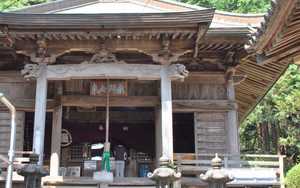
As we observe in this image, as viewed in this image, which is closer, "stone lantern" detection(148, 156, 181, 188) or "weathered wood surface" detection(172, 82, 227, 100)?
"stone lantern" detection(148, 156, 181, 188)

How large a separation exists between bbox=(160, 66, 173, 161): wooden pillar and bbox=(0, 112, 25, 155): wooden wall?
14.2 ft

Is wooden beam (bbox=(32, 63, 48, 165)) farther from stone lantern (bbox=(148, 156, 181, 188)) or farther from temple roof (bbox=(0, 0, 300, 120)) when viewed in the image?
stone lantern (bbox=(148, 156, 181, 188))

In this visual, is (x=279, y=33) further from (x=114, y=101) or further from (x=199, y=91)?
(x=114, y=101)

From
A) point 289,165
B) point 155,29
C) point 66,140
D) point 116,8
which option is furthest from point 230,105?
point 289,165

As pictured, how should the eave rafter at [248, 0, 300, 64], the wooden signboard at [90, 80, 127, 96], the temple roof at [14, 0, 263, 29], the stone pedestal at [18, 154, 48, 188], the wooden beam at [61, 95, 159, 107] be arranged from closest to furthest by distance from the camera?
the eave rafter at [248, 0, 300, 64] → the stone pedestal at [18, 154, 48, 188] → the wooden signboard at [90, 80, 127, 96] → the wooden beam at [61, 95, 159, 107] → the temple roof at [14, 0, 263, 29]

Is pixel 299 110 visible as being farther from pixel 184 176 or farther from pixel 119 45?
pixel 119 45

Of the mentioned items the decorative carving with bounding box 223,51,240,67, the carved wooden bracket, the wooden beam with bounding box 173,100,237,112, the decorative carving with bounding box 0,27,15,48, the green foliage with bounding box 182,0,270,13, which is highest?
the green foliage with bounding box 182,0,270,13

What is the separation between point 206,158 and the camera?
12.2 m

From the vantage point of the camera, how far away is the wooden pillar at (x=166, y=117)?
10.4 m

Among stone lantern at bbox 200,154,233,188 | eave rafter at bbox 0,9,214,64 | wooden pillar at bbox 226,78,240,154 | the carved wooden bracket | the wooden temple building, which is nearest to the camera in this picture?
stone lantern at bbox 200,154,233,188

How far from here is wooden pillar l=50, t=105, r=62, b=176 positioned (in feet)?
36.2

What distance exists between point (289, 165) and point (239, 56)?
1866cm

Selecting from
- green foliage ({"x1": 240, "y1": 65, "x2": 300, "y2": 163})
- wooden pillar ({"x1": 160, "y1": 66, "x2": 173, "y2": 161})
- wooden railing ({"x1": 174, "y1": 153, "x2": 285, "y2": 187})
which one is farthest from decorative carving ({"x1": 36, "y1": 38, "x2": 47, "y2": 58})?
green foliage ({"x1": 240, "y1": 65, "x2": 300, "y2": 163})

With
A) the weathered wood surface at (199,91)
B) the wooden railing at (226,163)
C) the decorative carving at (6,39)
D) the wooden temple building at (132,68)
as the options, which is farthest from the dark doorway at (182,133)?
the decorative carving at (6,39)
